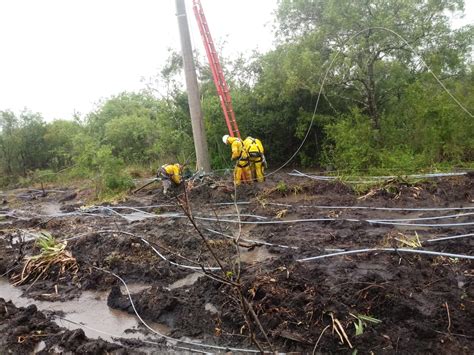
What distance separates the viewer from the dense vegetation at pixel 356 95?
9.43m

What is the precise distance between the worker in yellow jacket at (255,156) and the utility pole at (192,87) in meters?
→ 2.39

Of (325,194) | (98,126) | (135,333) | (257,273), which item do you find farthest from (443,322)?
(98,126)

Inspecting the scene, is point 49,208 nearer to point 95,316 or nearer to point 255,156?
point 255,156

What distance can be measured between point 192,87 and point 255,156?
3.22m

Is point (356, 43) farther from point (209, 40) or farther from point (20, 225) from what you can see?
point (20, 225)

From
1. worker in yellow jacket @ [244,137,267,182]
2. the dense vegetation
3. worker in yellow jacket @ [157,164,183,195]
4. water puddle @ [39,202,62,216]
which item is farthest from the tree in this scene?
water puddle @ [39,202,62,216]

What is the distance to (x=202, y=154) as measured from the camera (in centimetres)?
1182

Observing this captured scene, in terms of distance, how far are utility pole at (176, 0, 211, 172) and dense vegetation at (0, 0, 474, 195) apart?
1780mm

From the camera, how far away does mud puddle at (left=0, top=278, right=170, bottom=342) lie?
4070 millimetres

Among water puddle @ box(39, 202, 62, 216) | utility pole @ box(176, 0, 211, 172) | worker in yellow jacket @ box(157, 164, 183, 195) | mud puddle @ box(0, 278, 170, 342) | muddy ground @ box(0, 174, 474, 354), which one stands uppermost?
utility pole @ box(176, 0, 211, 172)

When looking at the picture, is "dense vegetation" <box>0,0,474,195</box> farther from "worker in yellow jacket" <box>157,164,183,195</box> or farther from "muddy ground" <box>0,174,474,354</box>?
"worker in yellow jacket" <box>157,164,183,195</box>

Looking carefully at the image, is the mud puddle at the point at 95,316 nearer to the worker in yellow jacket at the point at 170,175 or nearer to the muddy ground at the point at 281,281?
the muddy ground at the point at 281,281

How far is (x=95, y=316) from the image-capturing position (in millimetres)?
4500

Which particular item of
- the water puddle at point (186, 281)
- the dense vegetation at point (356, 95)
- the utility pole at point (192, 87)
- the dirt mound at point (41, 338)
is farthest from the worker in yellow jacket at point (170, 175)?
the dirt mound at point (41, 338)
